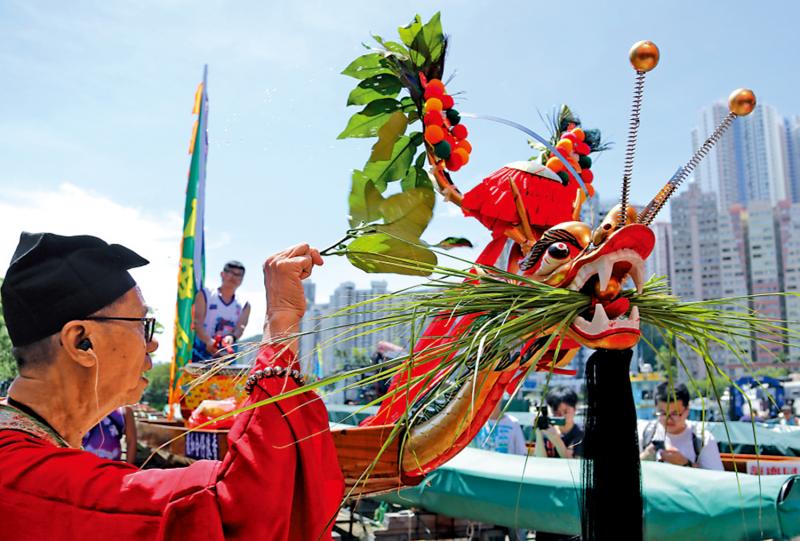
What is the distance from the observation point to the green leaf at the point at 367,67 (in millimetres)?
2480

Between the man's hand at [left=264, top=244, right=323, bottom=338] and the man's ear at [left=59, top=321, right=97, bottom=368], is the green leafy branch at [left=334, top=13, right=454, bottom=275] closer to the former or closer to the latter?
the man's hand at [left=264, top=244, right=323, bottom=338]

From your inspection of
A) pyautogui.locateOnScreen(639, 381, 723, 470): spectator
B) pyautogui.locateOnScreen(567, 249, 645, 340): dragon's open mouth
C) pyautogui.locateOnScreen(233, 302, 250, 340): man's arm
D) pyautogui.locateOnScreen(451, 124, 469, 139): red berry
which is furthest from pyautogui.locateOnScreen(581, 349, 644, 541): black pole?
pyautogui.locateOnScreen(233, 302, 250, 340): man's arm

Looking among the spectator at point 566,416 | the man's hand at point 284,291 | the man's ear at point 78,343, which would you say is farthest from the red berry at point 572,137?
the spectator at point 566,416

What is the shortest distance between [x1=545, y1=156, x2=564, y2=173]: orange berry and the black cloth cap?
1718 millimetres

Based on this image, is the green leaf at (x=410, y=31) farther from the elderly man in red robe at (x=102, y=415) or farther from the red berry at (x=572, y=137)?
the elderly man in red robe at (x=102, y=415)

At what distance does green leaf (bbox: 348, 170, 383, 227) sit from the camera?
223 centimetres

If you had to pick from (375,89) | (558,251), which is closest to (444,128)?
(375,89)

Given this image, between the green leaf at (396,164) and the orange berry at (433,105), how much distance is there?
5.8 inches

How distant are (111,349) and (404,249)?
999 millimetres

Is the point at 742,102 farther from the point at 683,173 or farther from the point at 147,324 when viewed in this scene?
the point at 147,324

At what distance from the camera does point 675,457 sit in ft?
12.7

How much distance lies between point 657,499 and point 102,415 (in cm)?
263

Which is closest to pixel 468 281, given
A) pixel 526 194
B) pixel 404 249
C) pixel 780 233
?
pixel 404 249

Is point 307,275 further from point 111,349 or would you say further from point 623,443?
point 623,443
